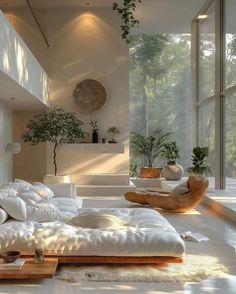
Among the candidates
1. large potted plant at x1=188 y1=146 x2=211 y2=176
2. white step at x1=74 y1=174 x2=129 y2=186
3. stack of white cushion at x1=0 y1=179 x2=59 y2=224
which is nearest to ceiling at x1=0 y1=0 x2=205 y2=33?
large potted plant at x1=188 y1=146 x2=211 y2=176

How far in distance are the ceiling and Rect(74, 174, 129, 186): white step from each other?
402cm

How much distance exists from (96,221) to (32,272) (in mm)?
986

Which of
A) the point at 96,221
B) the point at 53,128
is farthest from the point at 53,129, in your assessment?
the point at 96,221

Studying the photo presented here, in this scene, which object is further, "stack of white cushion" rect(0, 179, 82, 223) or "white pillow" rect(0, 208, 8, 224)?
"stack of white cushion" rect(0, 179, 82, 223)

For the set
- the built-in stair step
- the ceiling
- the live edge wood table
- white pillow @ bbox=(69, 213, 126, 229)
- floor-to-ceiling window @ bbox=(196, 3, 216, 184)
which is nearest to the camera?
the live edge wood table

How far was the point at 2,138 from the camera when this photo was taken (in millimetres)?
8891

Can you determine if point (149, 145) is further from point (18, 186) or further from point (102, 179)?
point (18, 186)

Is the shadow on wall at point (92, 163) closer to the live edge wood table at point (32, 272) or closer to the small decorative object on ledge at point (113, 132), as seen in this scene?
the small decorative object on ledge at point (113, 132)

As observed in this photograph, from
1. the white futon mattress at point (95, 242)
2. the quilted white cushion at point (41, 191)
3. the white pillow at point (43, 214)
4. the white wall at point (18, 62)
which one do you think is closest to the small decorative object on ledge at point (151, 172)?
the white wall at point (18, 62)

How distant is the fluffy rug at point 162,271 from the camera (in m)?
3.35

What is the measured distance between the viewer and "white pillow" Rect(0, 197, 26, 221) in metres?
4.37

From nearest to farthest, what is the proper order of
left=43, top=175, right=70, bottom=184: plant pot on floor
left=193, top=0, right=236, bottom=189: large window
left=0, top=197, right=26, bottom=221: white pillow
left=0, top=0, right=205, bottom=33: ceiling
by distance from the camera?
left=0, top=197, right=26, bottom=221: white pillow < left=193, top=0, right=236, bottom=189: large window < left=43, top=175, right=70, bottom=184: plant pot on floor < left=0, top=0, right=205, bottom=33: ceiling

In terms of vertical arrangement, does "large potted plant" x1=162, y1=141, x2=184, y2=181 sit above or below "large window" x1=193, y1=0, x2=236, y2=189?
below

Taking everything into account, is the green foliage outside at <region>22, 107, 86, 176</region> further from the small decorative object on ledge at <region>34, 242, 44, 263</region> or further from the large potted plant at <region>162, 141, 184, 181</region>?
the small decorative object on ledge at <region>34, 242, 44, 263</region>
